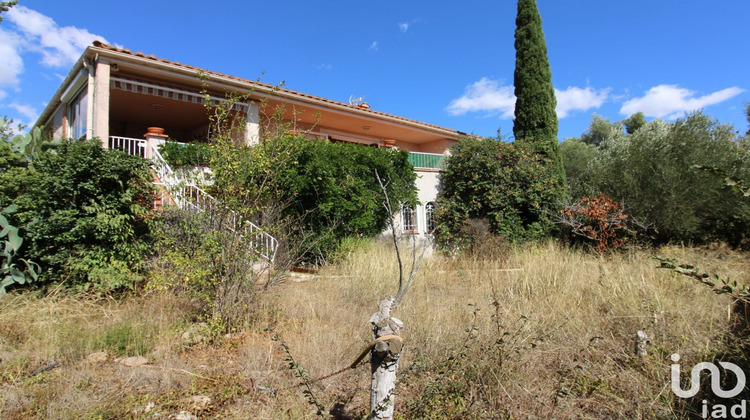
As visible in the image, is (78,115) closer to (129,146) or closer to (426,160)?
(129,146)

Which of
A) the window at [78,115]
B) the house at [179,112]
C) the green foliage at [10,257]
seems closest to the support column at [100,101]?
the house at [179,112]

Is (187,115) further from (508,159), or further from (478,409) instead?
(478,409)

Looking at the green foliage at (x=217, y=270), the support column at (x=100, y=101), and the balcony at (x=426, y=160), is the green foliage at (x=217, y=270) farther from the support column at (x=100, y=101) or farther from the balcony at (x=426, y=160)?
the balcony at (x=426, y=160)

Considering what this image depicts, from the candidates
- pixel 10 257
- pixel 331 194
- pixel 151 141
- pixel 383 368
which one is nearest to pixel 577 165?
pixel 331 194

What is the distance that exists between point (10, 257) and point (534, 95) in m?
14.6

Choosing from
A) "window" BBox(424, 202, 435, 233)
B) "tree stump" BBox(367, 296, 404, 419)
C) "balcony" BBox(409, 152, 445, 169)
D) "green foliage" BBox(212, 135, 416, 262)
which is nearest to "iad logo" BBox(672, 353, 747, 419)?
"tree stump" BBox(367, 296, 404, 419)

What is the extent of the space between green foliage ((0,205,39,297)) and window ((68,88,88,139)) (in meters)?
4.01

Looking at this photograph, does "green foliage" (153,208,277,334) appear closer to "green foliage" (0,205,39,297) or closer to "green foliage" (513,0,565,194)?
"green foliage" (0,205,39,297)

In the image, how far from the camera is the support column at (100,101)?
8.76m

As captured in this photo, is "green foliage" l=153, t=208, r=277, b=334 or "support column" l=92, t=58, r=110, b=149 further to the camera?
"support column" l=92, t=58, r=110, b=149

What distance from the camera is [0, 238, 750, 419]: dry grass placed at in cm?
325

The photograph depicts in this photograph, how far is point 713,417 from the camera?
A: 289 cm

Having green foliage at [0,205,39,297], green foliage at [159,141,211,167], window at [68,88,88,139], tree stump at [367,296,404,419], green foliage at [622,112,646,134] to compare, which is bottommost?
tree stump at [367,296,404,419]

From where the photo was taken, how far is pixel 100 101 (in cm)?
879
